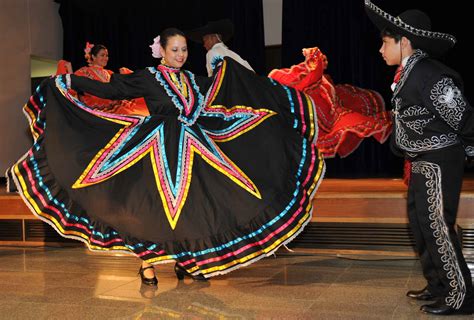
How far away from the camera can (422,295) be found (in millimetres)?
2572

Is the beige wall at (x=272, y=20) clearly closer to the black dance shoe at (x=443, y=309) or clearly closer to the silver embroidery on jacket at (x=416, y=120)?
the silver embroidery on jacket at (x=416, y=120)

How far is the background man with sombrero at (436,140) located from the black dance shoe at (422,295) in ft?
0.33

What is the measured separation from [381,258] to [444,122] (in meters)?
1.41

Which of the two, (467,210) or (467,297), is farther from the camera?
(467,210)

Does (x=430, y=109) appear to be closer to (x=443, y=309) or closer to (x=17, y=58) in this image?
(x=443, y=309)

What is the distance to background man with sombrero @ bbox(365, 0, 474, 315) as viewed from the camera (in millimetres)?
2307

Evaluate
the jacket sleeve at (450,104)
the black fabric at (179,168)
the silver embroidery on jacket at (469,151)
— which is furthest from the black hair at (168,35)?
the silver embroidery on jacket at (469,151)

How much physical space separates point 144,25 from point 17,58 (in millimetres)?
1577

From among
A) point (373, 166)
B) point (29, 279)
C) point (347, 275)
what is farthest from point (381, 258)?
point (373, 166)

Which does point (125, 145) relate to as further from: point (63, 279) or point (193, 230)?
point (63, 279)

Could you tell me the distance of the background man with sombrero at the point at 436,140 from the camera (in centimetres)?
231

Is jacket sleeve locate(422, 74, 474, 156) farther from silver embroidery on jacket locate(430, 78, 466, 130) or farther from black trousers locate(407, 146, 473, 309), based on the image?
black trousers locate(407, 146, 473, 309)

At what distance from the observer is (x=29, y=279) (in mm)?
3287

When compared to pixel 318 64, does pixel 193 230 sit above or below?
below
